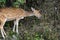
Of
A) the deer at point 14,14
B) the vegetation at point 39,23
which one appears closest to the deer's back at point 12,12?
the deer at point 14,14

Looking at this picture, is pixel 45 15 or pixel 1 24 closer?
pixel 1 24

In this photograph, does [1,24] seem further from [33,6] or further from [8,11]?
[33,6]

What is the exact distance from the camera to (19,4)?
32.9 ft

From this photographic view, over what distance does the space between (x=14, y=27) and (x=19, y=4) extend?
88 centimetres

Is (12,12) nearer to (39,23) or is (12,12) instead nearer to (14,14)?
(14,14)

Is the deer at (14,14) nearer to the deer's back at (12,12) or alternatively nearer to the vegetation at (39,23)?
the deer's back at (12,12)

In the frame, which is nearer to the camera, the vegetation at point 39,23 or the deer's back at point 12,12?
the vegetation at point 39,23

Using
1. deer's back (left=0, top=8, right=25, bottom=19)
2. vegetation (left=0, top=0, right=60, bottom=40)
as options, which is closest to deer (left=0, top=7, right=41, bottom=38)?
deer's back (left=0, top=8, right=25, bottom=19)

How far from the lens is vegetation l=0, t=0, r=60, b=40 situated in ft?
31.1

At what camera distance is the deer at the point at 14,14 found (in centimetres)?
942

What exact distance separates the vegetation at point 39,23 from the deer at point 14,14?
0.18 meters

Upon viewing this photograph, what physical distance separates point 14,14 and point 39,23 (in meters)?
1.07

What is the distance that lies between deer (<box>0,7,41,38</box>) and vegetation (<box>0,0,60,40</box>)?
0.60 ft

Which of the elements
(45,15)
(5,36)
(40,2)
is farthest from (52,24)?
(5,36)
